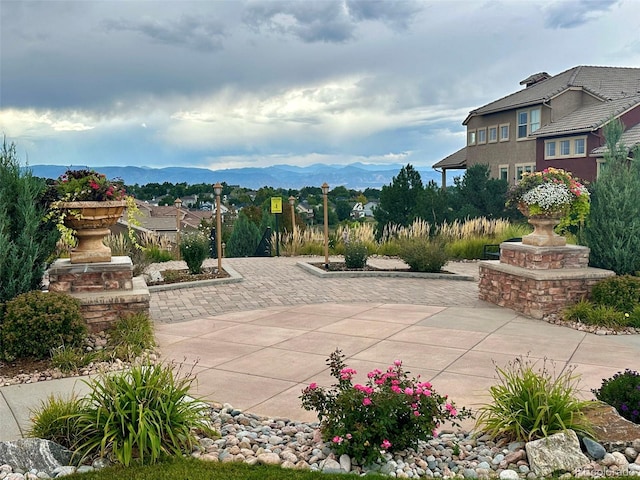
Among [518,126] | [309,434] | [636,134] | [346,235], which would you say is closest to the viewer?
[309,434]

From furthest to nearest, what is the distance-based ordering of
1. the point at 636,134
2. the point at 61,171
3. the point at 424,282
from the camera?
1. the point at 636,134
2. the point at 424,282
3. the point at 61,171

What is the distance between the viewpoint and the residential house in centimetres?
2467

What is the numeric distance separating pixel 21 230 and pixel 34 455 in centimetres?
359

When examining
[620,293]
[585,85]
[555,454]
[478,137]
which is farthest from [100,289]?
[478,137]

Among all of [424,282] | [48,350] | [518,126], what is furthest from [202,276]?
[518,126]

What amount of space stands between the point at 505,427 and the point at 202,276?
907 centimetres

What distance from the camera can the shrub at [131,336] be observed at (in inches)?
236

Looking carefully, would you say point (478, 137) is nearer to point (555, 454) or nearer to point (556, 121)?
point (556, 121)

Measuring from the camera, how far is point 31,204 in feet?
21.2

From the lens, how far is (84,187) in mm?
6836

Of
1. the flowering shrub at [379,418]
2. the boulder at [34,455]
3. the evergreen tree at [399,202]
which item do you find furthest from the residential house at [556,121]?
the boulder at [34,455]

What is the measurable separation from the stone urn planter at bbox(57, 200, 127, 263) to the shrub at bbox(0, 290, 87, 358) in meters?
0.98

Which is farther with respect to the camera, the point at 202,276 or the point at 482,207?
the point at 482,207

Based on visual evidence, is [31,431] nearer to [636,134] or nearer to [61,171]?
[61,171]
